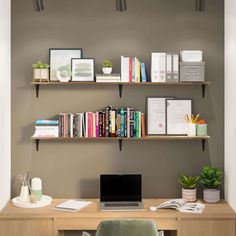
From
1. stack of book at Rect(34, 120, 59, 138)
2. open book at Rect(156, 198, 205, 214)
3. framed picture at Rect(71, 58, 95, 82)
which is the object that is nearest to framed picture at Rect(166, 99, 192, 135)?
open book at Rect(156, 198, 205, 214)

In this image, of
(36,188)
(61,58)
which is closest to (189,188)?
(36,188)

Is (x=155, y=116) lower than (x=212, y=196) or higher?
higher

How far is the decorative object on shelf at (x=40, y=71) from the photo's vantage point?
4.14 metres

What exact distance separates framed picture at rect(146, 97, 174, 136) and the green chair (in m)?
1.25

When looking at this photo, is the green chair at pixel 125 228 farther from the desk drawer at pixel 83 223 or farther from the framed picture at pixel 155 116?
the framed picture at pixel 155 116

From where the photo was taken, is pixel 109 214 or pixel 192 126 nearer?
pixel 109 214

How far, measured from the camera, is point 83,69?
4.20m

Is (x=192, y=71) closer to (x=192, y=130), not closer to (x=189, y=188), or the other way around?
(x=192, y=130)

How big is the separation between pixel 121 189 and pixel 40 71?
1230mm

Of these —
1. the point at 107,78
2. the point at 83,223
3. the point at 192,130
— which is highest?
the point at 107,78

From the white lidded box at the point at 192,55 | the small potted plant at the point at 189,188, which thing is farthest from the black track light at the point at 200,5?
the small potted plant at the point at 189,188

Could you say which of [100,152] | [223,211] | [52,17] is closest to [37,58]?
[52,17]

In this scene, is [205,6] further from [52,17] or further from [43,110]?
[43,110]

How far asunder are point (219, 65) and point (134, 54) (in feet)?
2.52
